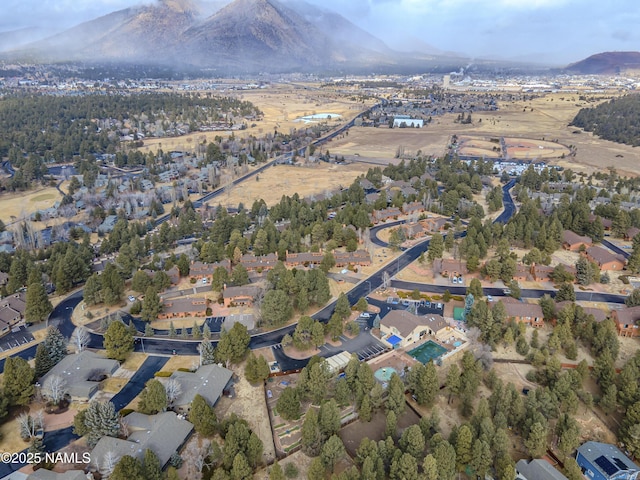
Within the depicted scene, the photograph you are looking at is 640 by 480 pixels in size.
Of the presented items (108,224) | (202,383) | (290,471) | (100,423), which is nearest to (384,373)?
(290,471)

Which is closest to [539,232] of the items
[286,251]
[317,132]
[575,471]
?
[286,251]

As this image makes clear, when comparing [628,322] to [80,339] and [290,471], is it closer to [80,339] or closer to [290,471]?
[290,471]

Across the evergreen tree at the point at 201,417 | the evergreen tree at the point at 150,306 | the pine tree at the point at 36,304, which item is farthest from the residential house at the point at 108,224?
the evergreen tree at the point at 201,417

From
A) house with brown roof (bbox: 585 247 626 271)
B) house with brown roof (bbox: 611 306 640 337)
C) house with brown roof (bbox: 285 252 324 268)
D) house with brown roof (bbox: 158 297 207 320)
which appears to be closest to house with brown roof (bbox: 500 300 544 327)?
house with brown roof (bbox: 611 306 640 337)

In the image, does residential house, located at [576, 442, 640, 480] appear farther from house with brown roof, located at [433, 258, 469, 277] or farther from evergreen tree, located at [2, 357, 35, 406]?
→ evergreen tree, located at [2, 357, 35, 406]

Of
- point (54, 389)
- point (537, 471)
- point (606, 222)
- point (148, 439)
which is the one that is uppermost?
point (606, 222)

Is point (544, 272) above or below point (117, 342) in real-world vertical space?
above
